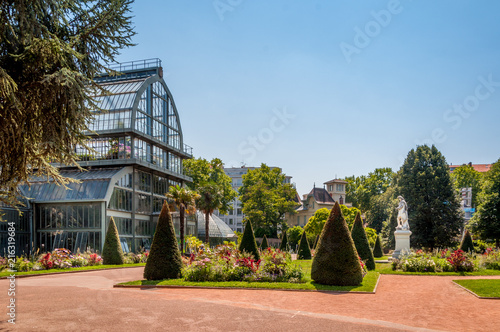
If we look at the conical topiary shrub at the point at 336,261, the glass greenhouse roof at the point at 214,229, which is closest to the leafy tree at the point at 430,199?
the glass greenhouse roof at the point at 214,229

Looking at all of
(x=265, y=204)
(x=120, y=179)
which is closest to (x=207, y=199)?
(x=120, y=179)

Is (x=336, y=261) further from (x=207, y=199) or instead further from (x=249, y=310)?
(x=207, y=199)

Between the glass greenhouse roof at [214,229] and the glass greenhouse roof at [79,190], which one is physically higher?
the glass greenhouse roof at [79,190]

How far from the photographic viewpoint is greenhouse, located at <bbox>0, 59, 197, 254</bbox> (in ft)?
123

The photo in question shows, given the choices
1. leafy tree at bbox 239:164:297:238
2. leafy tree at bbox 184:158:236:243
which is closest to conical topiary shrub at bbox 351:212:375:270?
leafy tree at bbox 184:158:236:243

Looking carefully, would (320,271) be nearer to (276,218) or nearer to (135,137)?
(135,137)

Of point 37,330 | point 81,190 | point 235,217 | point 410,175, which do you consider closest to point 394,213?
point 410,175

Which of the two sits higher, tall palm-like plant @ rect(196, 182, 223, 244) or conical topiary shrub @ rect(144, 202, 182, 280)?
tall palm-like plant @ rect(196, 182, 223, 244)

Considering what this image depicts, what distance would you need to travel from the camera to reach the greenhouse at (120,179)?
123 ft

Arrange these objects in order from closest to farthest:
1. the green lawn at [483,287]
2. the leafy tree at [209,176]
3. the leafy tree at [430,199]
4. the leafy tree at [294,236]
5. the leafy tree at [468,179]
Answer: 1. the green lawn at [483,287]
2. the leafy tree at [430,199]
3. the leafy tree at [209,176]
4. the leafy tree at [294,236]
5. the leafy tree at [468,179]

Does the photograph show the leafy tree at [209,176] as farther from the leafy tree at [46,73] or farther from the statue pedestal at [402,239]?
the leafy tree at [46,73]

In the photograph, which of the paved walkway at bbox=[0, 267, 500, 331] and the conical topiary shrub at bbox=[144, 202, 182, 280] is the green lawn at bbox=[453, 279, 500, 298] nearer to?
the paved walkway at bbox=[0, 267, 500, 331]

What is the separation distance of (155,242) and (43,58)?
10.1 metres

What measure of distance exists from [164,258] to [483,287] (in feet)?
38.0
